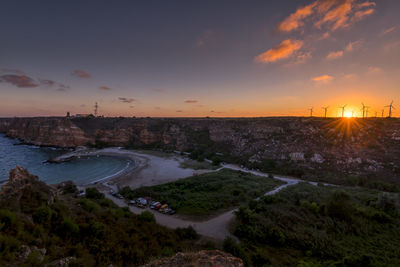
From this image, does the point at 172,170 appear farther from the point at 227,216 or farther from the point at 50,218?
the point at 50,218

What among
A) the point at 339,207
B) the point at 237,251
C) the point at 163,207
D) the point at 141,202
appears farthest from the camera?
the point at 141,202

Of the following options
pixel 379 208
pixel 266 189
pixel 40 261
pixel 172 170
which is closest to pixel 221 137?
pixel 172 170

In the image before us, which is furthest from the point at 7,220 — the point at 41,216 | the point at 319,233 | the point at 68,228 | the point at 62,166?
the point at 62,166

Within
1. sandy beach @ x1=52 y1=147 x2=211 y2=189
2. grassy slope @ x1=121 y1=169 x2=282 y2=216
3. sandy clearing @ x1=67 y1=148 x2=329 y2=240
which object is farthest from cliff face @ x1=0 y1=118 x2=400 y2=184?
grassy slope @ x1=121 y1=169 x2=282 y2=216

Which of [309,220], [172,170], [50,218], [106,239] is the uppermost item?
[50,218]

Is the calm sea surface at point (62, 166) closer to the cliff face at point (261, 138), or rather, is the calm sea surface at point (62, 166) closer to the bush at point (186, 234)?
the cliff face at point (261, 138)

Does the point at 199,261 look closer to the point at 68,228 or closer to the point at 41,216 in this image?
the point at 68,228

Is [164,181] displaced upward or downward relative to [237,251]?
downward
